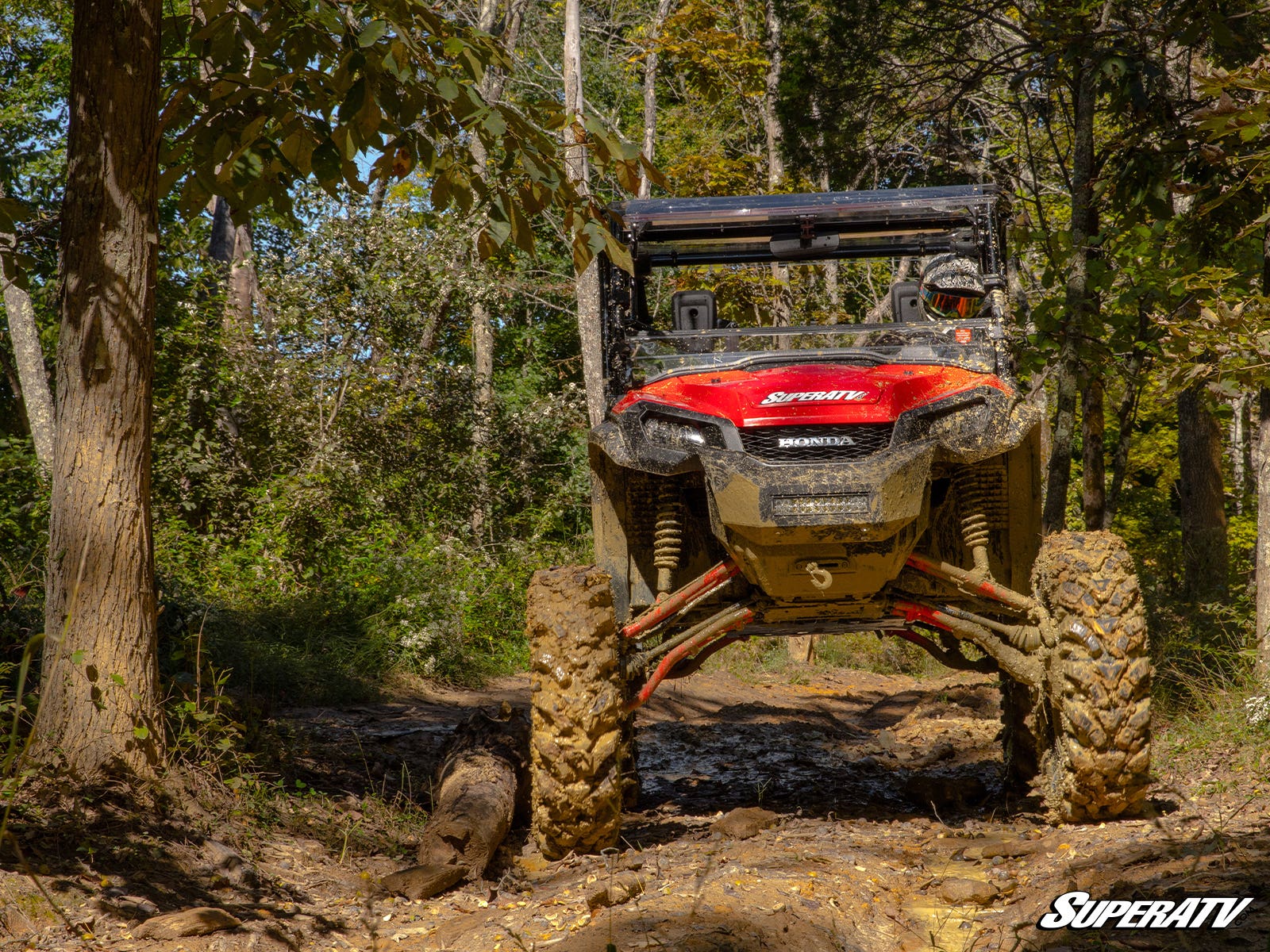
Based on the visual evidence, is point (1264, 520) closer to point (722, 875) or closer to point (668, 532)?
point (668, 532)

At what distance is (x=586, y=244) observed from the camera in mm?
4949

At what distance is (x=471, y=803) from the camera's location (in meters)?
5.11

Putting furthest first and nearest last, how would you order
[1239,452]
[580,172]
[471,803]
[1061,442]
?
[1239,452]
[580,172]
[1061,442]
[471,803]

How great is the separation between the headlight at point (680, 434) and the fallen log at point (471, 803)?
1.77 m

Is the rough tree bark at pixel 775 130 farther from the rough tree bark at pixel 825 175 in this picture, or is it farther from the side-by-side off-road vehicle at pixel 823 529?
the side-by-side off-road vehicle at pixel 823 529

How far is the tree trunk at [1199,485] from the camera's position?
1055 cm

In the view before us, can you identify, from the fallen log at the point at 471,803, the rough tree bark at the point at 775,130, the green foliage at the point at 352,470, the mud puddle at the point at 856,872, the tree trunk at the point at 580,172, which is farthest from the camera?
the rough tree bark at the point at 775,130

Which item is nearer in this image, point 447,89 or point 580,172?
point 447,89

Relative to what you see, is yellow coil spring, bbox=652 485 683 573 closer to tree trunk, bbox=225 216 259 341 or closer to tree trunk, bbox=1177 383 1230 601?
tree trunk, bbox=1177 383 1230 601

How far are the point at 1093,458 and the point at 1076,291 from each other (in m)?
1.60

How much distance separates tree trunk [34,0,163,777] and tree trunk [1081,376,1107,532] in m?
6.75

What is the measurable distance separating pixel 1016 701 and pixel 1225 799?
128 centimetres

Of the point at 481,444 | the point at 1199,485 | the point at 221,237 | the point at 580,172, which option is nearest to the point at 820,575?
the point at 1199,485

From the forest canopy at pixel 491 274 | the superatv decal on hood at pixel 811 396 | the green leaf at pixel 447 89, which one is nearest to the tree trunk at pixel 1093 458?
the forest canopy at pixel 491 274
